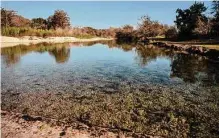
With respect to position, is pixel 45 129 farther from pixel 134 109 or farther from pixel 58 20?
pixel 58 20

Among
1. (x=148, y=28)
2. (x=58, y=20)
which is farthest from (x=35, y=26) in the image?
(x=148, y=28)

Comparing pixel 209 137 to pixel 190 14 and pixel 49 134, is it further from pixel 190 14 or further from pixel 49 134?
pixel 190 14

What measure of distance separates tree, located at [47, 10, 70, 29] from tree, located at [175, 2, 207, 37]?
53.6m

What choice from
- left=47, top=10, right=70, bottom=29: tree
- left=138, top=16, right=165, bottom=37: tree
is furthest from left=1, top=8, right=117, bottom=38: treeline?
left=138, top=16, right=165, bottom=37: tree

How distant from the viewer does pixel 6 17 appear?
102 metres

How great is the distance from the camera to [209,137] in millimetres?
10125

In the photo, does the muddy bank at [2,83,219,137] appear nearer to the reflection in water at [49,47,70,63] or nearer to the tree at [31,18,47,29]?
the reflection in water at [49,47,70,63]

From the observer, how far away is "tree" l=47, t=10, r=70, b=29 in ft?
407

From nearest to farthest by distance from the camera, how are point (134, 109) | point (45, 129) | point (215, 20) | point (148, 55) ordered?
point (45, 129) < point (134, 109) < point (148, 55) < point (215, 20)

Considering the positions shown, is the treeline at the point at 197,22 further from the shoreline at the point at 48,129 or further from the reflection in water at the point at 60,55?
the shoreline at the point at 48,129

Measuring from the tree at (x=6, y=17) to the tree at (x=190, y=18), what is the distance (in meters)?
61.4

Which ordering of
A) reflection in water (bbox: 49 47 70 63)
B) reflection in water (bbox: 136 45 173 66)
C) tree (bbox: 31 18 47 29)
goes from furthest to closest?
1. tree (bbox: 31 18 47 29)
2. reflection in water (bbox: 136 45 173 66)
3. reflection in water (bbox: 49 47 70 63)

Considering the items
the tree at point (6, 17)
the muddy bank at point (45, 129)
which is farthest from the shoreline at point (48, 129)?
the tree at point (6, 17)

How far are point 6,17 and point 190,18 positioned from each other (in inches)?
2588
